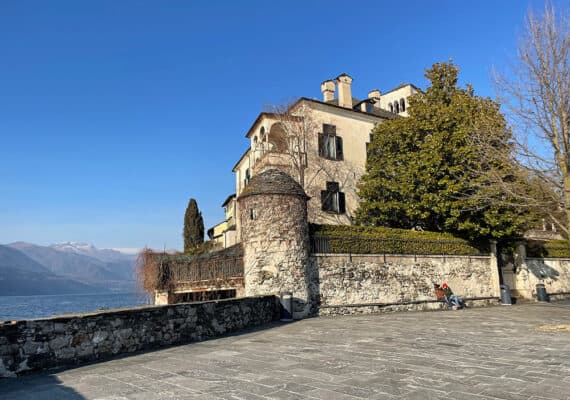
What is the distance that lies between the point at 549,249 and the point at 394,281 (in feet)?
50.2

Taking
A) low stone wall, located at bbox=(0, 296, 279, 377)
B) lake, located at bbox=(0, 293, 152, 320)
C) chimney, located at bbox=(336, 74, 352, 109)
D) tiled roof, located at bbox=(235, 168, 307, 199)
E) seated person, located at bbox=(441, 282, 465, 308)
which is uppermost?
chimney, located at bbox=(336, 74, 352, 109)

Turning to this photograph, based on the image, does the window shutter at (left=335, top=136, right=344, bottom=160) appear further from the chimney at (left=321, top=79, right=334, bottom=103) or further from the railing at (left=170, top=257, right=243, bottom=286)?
the railing at (left=170, top=257, right=243, bottom=286)

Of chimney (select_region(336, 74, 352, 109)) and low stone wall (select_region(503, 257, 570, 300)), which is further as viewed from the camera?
chimney (select_region(336, 74, 352, 109))

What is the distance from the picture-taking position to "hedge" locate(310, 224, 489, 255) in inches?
733

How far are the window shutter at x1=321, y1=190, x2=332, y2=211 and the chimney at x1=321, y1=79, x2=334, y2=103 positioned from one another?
376 inches

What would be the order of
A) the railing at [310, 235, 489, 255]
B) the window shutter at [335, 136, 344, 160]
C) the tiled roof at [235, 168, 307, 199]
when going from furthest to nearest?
the window shutter at [335, 136, 344, 160] < the railing at [310, 235, 489, 255] < the tiled roof at [235, 168, 307, 199]

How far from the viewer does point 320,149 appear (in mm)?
28203

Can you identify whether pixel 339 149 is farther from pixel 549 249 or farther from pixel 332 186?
pixel 549 249

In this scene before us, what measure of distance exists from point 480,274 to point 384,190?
6915 mm

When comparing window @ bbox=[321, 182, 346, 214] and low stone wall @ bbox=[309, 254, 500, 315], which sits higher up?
window @ bbox=[321, 182, 346, 214]

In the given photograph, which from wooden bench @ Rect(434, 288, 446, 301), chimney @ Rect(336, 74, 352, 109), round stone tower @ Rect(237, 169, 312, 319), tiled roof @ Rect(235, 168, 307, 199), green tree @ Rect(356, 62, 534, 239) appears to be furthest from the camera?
chimney @ Rect(336, 74, 352, 109)

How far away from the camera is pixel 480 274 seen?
23469 mm

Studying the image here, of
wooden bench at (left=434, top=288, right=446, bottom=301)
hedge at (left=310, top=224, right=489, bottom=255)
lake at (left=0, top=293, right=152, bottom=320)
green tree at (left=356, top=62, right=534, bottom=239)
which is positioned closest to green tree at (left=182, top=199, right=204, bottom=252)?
lake at (left=0, top=293, right=152, bottom=320)

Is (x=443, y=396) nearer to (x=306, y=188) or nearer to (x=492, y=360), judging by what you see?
(x=492, y=360)
